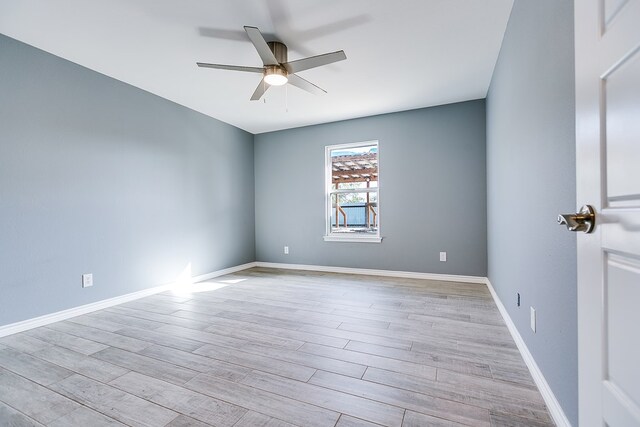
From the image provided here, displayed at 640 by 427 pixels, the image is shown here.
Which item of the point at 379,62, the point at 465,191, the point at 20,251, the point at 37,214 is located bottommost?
the point at 20,251

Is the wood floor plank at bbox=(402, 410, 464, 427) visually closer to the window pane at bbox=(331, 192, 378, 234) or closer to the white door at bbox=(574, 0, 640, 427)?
the white door at bbox=(574, 0, 640, 427)

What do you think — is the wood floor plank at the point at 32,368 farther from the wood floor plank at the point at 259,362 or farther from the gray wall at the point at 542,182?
the gray wall at the point at 542,182

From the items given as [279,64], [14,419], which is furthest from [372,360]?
[279,64]

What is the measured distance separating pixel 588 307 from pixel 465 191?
325 cm

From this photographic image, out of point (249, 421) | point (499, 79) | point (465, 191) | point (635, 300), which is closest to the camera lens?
point (635, 300)

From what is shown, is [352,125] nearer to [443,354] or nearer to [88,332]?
[443,354]

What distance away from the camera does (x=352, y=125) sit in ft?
14.1

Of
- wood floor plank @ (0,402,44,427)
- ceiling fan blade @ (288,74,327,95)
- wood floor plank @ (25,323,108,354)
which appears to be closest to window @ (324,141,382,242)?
ceiling fan blade @ (288,74,327,95)

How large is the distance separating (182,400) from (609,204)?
1.82 metres

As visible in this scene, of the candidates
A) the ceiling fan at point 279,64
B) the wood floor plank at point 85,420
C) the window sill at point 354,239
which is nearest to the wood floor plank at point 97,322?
the wood floor plank at point 85,420

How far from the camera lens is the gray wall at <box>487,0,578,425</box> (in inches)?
41.8

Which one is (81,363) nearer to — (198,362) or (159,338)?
(159,338)

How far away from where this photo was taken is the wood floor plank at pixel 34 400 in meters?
1.30

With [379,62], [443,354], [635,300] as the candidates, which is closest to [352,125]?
[379,62]
